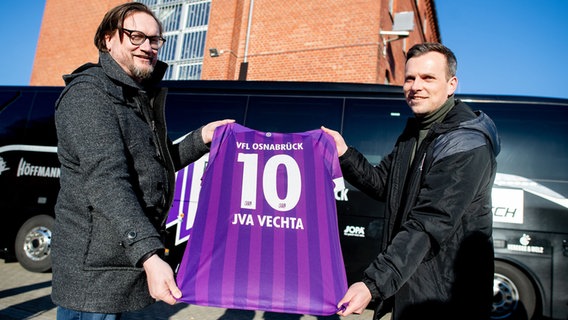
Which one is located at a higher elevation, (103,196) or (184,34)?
(184,34)

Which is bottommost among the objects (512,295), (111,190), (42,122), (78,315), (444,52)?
(512,295)

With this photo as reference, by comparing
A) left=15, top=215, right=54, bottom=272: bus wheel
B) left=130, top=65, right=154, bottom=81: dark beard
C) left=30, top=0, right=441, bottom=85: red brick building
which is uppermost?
left=30, top=0, right=441, bottom=85: red brick building

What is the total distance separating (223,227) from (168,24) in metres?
18.4

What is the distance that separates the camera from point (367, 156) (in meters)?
4.98

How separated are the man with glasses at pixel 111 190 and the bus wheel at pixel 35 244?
5.43m

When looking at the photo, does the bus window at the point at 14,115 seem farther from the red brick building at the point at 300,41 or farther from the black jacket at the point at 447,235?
the red brick building at the point at 300,41

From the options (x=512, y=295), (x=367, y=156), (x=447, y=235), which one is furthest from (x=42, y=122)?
(x=512, y=295)

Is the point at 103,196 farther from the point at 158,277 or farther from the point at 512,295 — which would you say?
the point at 512,295

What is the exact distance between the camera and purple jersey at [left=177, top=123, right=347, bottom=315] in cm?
196

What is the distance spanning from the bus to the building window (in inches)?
432

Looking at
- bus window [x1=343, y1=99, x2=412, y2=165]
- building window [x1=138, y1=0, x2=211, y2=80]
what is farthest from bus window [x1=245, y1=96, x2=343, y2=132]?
building window [x1=138, y1=0, x2=211, y2=80]

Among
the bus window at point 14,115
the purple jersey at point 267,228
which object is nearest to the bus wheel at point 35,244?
the bus window at point 14,115

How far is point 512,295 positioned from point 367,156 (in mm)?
2346

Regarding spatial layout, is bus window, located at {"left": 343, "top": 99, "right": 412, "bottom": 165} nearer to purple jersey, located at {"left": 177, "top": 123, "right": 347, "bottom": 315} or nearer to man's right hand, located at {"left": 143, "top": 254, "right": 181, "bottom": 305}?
purple jersey, located at {"left": 177, "top": 123, "right": 347, "bottom": 315}
